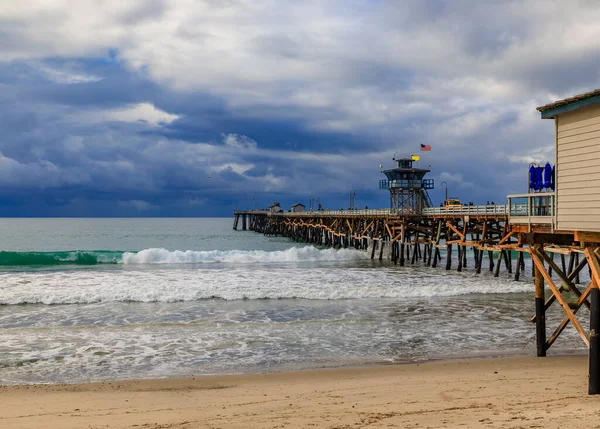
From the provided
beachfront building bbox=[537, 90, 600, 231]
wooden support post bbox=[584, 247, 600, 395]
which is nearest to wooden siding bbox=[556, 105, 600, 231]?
beachfront building bbox=[537, 90, 600, 231]

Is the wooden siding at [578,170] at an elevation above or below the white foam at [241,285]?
above

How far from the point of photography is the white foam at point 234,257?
4234cm

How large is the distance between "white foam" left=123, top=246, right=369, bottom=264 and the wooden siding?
32.4 meters

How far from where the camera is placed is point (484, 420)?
692 centimetres

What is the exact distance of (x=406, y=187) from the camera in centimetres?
4084

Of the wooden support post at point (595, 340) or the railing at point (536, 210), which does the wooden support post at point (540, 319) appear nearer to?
the railing at point (536, 210)

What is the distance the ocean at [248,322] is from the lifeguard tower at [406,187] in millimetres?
10041

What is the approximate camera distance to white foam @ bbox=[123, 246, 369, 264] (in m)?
42.3

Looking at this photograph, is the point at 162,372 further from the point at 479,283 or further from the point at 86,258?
the point at 86,258

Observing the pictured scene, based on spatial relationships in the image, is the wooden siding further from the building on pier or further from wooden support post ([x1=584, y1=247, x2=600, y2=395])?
the building on pier

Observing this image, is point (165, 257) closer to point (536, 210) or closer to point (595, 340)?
point (536, 210)

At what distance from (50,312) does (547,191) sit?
53.9 ft

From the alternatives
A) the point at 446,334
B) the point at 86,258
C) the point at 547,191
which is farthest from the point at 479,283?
the point at 86,258

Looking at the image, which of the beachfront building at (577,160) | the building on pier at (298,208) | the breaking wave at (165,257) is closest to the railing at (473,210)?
the breaking wave at (165,257)
